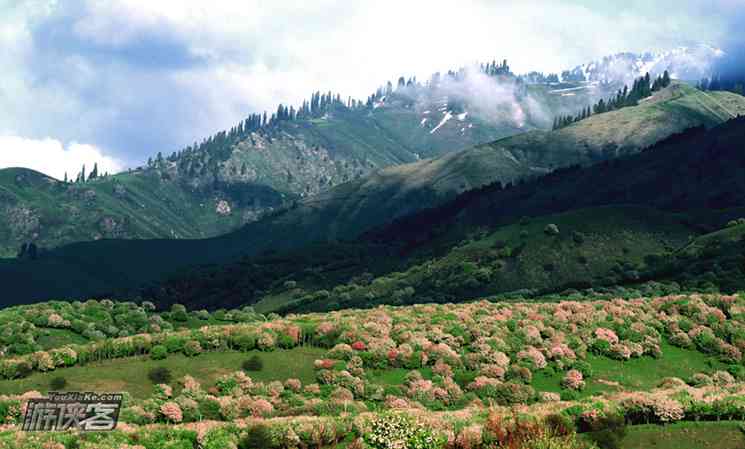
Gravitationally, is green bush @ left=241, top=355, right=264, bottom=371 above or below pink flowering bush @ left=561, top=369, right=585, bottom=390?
below

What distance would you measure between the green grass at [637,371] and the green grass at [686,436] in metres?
20.6

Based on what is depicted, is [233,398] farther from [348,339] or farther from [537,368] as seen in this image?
[537,368]

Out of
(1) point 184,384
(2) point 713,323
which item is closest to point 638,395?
(1) point 184,384

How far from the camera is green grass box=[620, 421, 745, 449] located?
37500 mm

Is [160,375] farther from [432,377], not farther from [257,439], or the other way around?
[257,439]

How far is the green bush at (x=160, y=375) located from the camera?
2416 inches

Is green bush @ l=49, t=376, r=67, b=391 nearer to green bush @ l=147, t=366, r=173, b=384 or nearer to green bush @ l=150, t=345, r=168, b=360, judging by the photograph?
green bush @ l=147, t=366, r=173, b=384

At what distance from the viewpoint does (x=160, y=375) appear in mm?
62125

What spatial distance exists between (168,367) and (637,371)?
39855 mm

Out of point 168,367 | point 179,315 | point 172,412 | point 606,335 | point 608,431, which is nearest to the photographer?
point 608,431

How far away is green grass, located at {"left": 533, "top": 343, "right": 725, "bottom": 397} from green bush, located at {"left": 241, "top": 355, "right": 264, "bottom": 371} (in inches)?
887

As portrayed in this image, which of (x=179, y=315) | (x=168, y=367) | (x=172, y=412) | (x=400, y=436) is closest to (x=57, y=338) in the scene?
(x=179, y=315)

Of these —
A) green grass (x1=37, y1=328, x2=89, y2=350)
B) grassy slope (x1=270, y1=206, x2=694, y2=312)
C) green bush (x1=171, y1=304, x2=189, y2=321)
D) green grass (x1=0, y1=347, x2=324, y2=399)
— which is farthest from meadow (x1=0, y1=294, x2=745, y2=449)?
grassy slope (x1=270, y1=206, x2=694, y2=312)

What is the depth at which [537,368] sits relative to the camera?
63.3 metres
